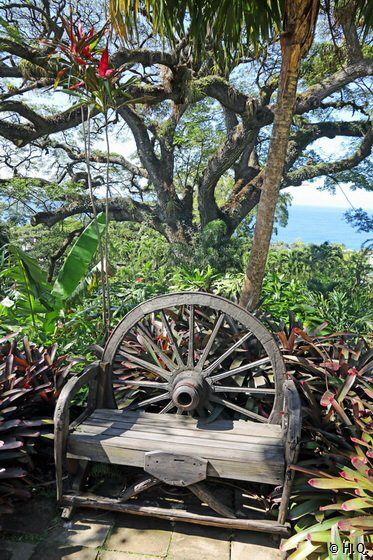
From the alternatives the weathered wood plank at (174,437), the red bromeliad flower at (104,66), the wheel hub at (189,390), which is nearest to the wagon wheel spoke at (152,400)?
the wheel hub at (189,390)

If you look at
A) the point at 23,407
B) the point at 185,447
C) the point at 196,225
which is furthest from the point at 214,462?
the point at 196,225

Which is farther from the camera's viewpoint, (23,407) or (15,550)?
(23,407)

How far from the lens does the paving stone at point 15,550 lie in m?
2.12

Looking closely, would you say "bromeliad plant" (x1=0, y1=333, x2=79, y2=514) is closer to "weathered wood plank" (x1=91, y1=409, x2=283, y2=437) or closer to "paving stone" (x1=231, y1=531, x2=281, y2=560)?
"weathered wood plank" (x1=91, y1=409, x2=283, y2=437)

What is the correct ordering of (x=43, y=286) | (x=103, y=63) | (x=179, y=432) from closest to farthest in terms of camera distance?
(x=179, y=432) < (x=103, y=63) < (x=43, y=286)

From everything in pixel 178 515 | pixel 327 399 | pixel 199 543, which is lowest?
pixel 199 543

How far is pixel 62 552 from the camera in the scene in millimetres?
2164

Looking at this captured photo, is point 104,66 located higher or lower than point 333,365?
higher

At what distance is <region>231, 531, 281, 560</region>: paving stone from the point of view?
7.06ft

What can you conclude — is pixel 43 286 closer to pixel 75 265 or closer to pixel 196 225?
pixel 75 265

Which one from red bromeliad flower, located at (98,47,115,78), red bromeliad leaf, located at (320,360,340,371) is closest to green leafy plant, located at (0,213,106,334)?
red bromeliad flower, located at (98,47,115,78)

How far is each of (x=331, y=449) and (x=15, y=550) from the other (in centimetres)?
185

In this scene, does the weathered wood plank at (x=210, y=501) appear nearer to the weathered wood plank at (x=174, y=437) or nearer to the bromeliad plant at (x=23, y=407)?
the weathered wood plank at (x=174, y=437)

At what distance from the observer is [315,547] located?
201 cm
